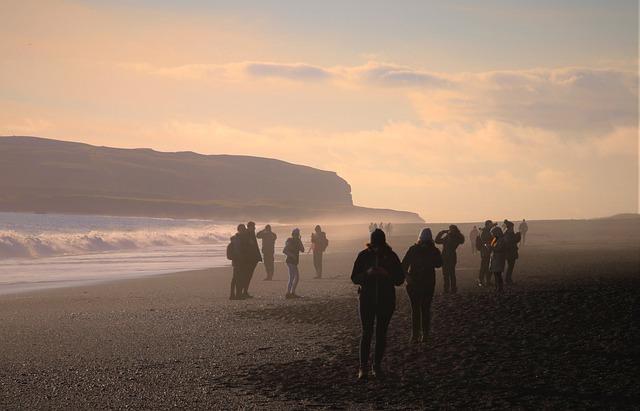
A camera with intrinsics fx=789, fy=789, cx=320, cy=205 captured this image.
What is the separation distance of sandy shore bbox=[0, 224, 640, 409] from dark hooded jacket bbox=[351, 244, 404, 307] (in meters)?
1.10

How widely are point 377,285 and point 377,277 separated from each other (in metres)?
0.11

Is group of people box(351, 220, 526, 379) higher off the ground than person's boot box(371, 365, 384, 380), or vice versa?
group of people box(351, 220, 526, 379)

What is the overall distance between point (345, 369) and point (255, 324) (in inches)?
199

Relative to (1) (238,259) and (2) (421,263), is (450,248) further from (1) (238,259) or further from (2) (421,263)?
(2) (421,263)

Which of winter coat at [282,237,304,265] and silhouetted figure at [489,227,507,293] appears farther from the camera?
winter coat at [282,237,304,265]

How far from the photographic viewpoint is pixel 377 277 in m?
10.6

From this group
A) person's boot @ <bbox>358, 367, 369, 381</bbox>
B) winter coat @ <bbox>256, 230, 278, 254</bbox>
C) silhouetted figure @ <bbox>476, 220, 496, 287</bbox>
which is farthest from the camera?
winter coat @ <bbox>256, 230, 278, 254</bbox>

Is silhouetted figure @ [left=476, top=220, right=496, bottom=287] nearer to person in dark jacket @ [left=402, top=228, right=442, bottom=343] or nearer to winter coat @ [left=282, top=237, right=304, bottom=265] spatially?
winter coat @ [left=282, top=237, right=304, bottom=265]

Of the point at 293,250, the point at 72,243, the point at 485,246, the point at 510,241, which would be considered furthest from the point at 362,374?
the point at 72,243

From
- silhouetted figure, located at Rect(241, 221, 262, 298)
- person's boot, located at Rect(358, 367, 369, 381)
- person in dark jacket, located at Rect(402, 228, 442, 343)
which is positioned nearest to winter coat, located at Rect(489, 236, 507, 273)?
silhouetted figure, located at Rect(241, 221, 262, 298)

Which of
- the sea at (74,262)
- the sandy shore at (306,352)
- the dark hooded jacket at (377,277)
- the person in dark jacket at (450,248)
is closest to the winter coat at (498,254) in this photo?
the sandy shore at (306,352)

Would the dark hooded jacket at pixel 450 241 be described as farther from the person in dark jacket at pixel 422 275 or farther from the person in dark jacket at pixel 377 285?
the person in dark jacket at pixel 377 285

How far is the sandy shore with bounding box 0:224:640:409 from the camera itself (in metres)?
9.59

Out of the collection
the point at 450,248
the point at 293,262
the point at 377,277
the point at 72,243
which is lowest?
A: the point at 72,243
